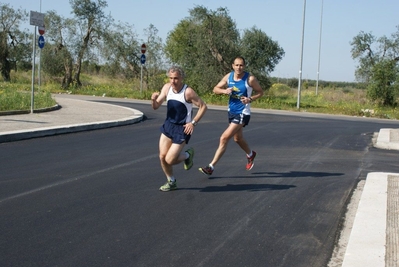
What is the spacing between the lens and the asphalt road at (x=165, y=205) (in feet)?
16.3

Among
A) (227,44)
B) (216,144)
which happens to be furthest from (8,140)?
(227,44)

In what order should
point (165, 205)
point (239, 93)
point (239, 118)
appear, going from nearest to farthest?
point (165, 205) → point (239, 93) → point (239, 118)

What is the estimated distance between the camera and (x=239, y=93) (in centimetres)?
843

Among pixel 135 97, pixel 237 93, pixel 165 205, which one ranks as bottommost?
pixel 165 205

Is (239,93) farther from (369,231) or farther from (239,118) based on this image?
(369,231)

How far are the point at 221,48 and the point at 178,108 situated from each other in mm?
29017

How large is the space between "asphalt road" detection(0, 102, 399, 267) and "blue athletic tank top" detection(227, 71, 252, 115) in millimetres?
1034

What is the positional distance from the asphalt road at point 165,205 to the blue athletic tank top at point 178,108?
96cm

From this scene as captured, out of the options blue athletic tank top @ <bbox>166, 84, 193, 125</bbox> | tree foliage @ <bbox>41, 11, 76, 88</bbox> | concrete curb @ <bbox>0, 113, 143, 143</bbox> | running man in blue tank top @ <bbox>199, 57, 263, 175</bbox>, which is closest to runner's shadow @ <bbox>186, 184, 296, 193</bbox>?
running man in blue tank top @ <bbox>199, 57, 263, 175</bbox>

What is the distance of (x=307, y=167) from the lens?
999cm

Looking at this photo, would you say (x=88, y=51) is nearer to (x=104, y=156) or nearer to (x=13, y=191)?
(x=104, y=156)

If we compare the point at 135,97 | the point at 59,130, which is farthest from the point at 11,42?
the point at 59,130

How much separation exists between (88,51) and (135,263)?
119 ft

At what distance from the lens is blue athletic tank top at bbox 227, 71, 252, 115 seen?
840 cm
